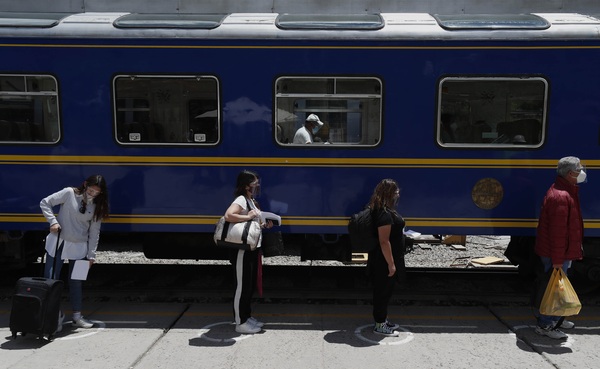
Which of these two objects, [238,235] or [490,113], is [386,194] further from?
[490,113]

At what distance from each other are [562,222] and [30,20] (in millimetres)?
5920

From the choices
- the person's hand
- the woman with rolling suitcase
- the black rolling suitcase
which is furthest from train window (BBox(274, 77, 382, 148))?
the black rolling suitcase

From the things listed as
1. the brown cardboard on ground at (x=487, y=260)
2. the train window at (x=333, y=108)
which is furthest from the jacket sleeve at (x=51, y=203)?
the brown cardboard on ground at (x=487, y=260)

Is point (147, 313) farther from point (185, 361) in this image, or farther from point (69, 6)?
point (69, 6)

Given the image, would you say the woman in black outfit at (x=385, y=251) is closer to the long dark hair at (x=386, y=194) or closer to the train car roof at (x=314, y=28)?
the long dark hair at (x=386, y=194)

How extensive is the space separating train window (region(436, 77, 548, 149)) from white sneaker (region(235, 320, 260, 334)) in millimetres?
2771

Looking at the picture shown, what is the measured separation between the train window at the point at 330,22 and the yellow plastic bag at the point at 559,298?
311 cm

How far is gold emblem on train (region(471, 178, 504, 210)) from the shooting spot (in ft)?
18.8

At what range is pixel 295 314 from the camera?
5766 millimetres

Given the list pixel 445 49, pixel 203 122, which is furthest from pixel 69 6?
pixel 445 49

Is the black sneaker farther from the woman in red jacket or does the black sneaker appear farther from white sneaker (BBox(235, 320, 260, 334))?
the woman in red jacket

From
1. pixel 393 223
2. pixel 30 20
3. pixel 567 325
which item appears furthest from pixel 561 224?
pixel 30 20

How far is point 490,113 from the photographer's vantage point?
225 inches

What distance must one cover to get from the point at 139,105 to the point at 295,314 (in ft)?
9.39
